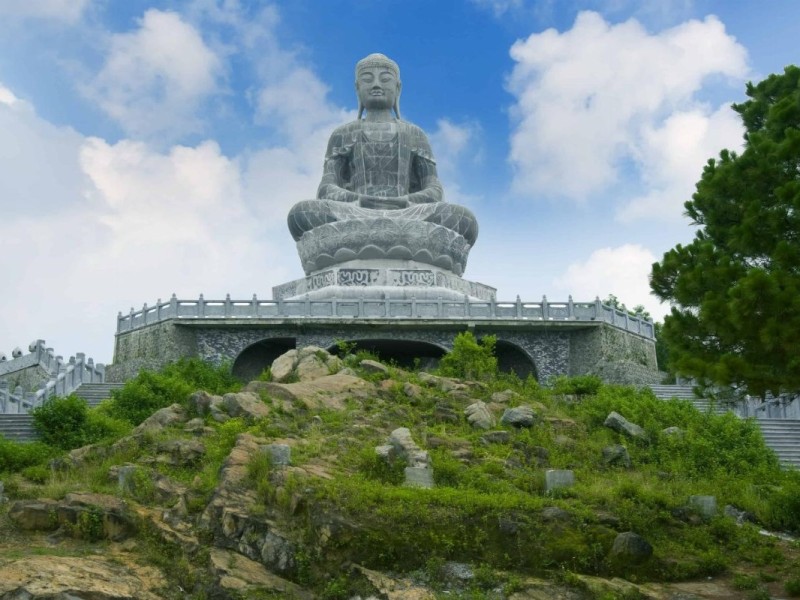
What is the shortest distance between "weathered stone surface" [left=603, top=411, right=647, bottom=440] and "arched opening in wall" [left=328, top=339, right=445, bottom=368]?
9100 mm

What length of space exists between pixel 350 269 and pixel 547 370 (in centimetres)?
592

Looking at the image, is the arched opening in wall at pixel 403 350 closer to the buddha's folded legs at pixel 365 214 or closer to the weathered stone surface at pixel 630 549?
the buddha's folded legs at pixel 365 214

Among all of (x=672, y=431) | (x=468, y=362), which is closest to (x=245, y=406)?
(x=468, y=362)

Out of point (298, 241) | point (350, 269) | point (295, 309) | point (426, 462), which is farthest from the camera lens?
point (298, 241)

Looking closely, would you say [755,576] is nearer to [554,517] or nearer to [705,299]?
[554,517]

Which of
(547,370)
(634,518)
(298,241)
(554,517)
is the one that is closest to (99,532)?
(554,517)

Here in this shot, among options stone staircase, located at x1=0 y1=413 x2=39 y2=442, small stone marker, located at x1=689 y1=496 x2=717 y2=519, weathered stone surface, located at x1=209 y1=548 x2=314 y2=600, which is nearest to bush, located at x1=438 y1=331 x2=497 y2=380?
stone staircase, located at x1=0 y1=413 x2=39 y2=442

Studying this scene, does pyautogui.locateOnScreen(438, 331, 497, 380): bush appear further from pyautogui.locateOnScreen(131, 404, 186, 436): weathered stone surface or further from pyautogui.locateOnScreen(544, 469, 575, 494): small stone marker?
pyautogui.locateOnScreen(544, 469, 575, 494): small stone marker

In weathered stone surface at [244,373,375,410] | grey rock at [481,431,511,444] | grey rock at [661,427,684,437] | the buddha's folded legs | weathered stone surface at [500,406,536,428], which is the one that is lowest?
grey rock at [481,431,511,444]

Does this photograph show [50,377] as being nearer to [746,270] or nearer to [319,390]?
[319,390]

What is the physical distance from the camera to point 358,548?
11.0 metres

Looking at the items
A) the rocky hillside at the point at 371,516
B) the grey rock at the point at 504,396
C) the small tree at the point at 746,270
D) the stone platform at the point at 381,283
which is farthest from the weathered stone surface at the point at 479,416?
the stone platform at the point at 381,283

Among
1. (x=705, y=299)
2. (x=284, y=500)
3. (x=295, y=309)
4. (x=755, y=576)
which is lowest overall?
(x=755, y=576)

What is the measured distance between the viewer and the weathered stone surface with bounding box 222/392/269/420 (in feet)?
51.5
